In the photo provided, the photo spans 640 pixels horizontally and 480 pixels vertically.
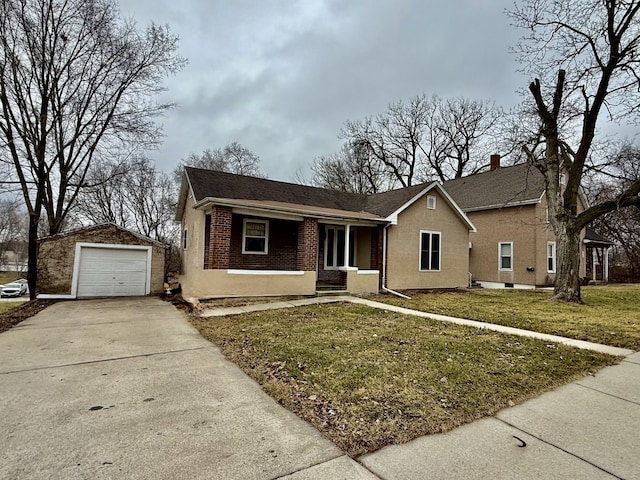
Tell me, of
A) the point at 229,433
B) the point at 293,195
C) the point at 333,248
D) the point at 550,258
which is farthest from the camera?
the point at 550,258

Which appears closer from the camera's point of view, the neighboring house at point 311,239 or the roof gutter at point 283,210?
the roof gutter at point 283,210

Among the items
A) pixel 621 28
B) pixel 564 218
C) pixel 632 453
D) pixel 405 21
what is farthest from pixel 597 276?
pixel 632 453

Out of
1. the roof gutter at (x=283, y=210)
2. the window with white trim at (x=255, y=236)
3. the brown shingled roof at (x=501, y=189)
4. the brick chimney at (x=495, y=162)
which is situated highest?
the brick chimney at (x=495, y=162)

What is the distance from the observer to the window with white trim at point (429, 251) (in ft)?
47.3

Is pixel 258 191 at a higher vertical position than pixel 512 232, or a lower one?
higher

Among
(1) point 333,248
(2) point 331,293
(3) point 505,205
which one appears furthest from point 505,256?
(2) point 331,293

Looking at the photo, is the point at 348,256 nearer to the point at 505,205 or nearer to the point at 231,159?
the point at 505,205

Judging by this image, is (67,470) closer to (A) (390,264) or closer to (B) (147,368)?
(B) (147,368)

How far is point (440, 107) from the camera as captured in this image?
30266 mm

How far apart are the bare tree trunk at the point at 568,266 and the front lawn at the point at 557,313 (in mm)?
572

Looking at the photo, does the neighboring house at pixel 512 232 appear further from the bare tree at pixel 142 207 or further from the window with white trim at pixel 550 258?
the bare tree at pixel 142 207

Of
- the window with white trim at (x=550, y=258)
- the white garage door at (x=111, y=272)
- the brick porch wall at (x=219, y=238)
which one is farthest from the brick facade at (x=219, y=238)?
the window with white trim at (x=550, y=258)

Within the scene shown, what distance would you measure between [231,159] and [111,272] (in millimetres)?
21228

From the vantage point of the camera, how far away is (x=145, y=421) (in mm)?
3168
